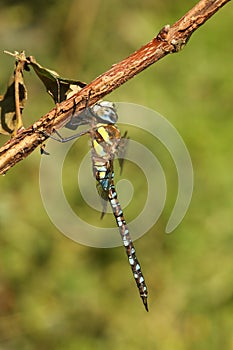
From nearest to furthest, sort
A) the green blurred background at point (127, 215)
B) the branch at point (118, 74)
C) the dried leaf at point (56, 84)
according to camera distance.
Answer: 1. the branch at point (118, 74)
2. the dried leaf at point (56, 84)
3. the green blurred background at point (127, 215)

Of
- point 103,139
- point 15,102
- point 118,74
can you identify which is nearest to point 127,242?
point 103,139

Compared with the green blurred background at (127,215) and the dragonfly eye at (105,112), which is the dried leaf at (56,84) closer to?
the dragonfly eye at (105,112)

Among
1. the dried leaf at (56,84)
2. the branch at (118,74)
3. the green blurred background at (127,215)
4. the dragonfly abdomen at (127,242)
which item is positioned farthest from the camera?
the green blurred background at (127,215)

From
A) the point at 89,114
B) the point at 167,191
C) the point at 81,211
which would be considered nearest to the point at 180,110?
the point at 167,191

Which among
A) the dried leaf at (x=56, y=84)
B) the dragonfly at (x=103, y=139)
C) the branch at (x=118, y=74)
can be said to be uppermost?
the dried leaf at (x=56, y=84)

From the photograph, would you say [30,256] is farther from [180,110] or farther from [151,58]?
[151,58]

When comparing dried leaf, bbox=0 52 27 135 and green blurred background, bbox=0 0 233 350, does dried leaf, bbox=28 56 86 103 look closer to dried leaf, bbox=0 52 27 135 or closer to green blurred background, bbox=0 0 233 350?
dried leaf, bbox=0 52 27 135

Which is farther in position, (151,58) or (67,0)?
(67,0)

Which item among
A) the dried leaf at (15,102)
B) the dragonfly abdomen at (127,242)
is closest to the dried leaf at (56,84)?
the dried leaf at (15,102)
